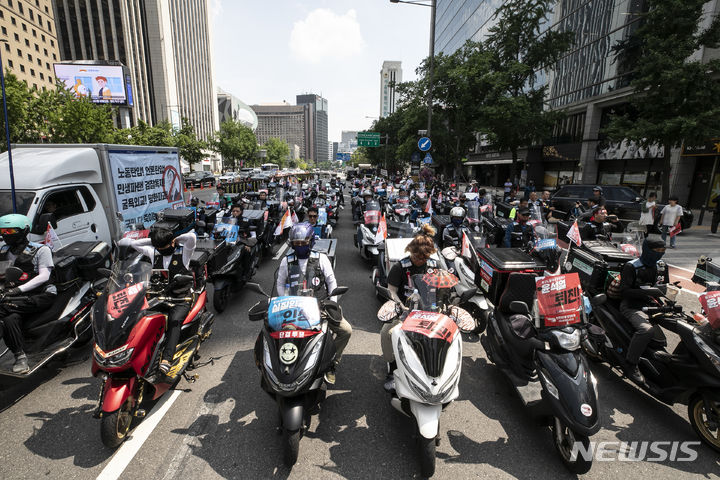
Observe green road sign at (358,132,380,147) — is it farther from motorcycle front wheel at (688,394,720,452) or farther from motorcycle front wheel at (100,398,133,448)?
motorcycle front wheel at (100,398,133,448)

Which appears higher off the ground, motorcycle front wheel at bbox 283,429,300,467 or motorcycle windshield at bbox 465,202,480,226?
motorcycle windshield at bbox 465,202,480,226

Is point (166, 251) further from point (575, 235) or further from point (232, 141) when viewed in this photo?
point (232, 141)

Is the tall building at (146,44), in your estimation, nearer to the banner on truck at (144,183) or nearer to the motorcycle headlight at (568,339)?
the banner on truck at (144,183)

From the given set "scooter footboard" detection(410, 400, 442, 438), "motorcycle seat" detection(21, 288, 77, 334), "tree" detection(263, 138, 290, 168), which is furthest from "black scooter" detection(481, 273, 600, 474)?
"tree" detection(263, 138, 290, 168)

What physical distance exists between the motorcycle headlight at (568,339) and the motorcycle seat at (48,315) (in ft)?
18.9

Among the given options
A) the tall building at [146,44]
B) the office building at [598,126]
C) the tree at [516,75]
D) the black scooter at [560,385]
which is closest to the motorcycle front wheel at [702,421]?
the black scooter at [560,385]

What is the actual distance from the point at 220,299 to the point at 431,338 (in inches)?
177

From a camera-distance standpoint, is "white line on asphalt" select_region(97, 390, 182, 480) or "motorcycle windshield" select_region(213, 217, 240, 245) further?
"motorcycle windshield" select_region(213, 217, 240, 245)

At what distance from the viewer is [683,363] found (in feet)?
10.9

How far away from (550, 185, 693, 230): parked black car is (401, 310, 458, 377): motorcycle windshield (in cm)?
1298

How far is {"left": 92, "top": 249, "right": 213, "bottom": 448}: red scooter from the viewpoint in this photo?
295cm

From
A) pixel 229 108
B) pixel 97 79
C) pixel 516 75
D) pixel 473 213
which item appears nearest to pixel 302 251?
pixel 473 213

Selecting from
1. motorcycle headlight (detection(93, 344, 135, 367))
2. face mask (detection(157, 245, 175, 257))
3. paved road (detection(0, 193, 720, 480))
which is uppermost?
face mask (detection(157, 245, 175, 257))

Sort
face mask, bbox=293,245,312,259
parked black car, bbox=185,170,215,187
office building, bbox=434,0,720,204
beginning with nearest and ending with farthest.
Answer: face mask, bbox=293,245,312,259, office building, bbox=434,0,720,204, parked black car, bbox=185,170,215,187
